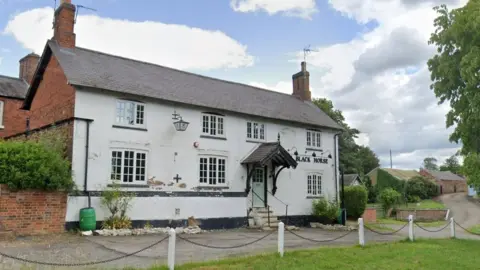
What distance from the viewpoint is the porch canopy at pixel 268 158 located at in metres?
19.8

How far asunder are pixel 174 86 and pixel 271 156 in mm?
5809

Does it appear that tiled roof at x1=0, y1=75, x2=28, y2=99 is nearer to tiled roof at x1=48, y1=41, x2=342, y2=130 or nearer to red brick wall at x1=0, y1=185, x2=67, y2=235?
tiled roof at x1=48, y1=41, x2=342, y2=130

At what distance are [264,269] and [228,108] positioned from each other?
37.9ft

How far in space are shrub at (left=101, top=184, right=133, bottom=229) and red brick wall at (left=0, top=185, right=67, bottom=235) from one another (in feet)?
4.88

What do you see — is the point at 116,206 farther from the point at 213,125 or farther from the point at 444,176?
the point at 444,176

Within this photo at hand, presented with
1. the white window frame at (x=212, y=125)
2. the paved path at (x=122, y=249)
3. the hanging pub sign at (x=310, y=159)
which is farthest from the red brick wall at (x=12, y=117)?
the hanging pub sign at (x=310, y=159)

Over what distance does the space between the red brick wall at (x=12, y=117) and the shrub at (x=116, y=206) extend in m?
12.9

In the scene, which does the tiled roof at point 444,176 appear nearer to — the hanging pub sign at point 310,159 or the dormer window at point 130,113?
the hanging pub sign at point 310,159

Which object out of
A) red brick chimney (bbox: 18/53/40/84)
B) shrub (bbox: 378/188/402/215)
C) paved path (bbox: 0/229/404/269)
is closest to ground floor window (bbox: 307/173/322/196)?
paved path (bbox: 0/229/404/269)

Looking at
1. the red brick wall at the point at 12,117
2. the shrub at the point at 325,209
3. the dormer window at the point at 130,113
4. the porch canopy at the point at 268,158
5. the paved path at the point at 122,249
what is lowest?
the paved path at the point at 122,249

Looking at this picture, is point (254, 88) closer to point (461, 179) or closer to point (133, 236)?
point (133, 236)

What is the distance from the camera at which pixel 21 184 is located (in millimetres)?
13375

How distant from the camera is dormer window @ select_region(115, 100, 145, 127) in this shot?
1675 cm

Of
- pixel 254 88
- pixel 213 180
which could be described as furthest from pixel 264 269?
pixel 254 88
